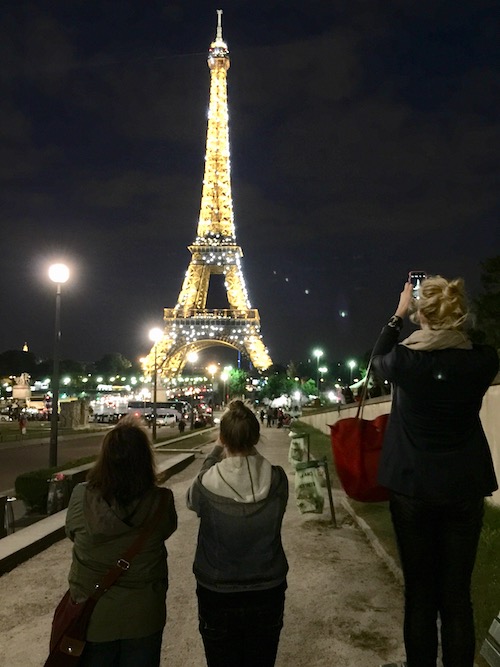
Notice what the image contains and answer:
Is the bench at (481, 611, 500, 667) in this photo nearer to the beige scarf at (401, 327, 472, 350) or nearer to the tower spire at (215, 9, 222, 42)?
the beige scarf at (401, 327, 472, 350)

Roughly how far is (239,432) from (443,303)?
1.16 meters

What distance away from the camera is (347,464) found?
10.8ft

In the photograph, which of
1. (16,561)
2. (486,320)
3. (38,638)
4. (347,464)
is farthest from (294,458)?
(486,320)

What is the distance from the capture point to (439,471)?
2918mm

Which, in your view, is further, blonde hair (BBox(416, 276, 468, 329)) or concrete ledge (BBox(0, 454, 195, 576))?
concrete ledge (BBox(0, 454, 195, 576))

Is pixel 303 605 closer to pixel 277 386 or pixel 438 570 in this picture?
pixel 438 570

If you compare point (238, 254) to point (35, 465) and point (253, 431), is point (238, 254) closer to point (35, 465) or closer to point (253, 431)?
point (35, 465)

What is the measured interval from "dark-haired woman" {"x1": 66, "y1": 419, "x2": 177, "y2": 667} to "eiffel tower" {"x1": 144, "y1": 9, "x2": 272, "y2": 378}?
231 feet

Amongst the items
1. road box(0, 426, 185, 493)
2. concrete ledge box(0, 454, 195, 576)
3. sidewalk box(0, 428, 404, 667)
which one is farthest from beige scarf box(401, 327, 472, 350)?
road box(0, 426, 185, 493)

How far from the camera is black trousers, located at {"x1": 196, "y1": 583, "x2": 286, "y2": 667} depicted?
2.94 meters

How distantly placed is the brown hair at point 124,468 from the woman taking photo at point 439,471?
3.71 feet

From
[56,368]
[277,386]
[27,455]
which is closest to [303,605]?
[56,368]

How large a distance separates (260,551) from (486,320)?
131ft

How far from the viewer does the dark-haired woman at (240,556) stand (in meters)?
2.94
